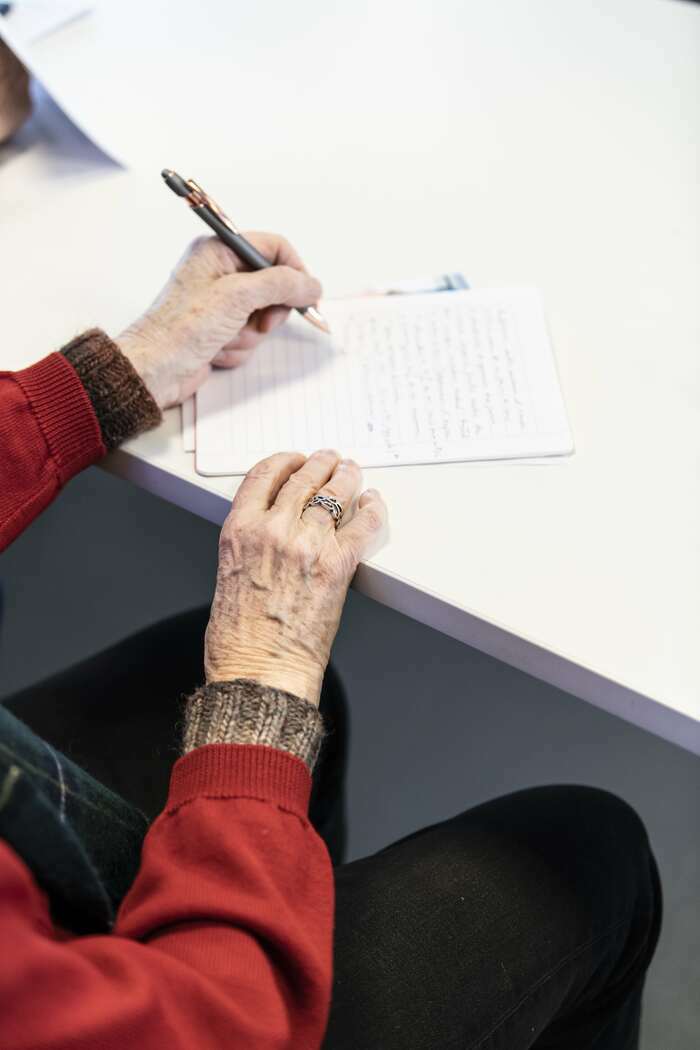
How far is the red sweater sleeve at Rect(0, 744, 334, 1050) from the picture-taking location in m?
0.44

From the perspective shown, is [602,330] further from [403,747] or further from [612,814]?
[403,747]

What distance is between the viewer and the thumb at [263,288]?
79 centimetres

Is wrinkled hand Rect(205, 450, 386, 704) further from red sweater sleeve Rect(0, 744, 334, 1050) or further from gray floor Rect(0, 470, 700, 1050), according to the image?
gray floor Rect(0, 470, 700, 1050)

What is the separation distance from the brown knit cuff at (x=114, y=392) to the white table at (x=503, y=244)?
0.02 meters

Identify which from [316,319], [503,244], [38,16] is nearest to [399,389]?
[316,319]

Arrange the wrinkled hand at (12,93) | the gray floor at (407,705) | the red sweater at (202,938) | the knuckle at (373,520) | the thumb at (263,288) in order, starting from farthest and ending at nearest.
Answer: the gray floor at (407,705)
the wrinkled hand at (12,93)
the thumb at (263,288)
the knuckle at (373,520)
the red sweater at (202,938)

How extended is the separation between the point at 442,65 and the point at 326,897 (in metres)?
0.88

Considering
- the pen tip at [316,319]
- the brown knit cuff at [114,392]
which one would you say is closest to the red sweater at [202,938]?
the brown knit cuff at [114,392]

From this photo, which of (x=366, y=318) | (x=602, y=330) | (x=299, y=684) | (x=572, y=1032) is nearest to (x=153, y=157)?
(x=366, y=318)

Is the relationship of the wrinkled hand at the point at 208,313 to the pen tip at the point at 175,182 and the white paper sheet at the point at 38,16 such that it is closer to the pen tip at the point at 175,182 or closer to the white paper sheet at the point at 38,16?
the pen tip at the point at 175,182

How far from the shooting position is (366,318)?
0.84m

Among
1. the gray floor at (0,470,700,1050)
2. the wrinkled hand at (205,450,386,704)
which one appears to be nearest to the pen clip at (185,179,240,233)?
the wrinkled hand at (205,450,386,704)

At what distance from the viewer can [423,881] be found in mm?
700

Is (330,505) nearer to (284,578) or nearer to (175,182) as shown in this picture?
(284,578)
